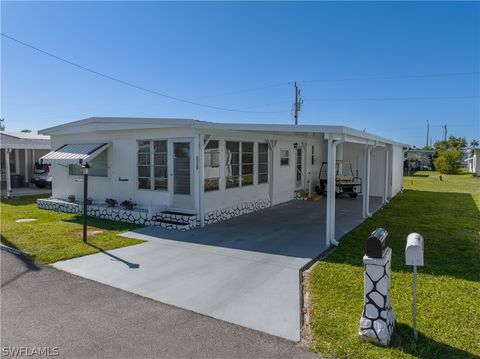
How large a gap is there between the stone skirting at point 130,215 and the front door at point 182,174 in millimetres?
534

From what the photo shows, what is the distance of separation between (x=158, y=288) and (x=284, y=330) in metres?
2.06

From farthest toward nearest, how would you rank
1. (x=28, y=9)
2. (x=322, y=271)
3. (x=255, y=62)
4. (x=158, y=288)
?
(x=255, y=62) → (x=28, y=9) → (x=322, y=271) → (x=158, y=288)

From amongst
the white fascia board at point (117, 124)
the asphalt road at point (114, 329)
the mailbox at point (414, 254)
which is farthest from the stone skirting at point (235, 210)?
the mailbox at point (414, 254)

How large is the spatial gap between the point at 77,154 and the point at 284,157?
23.9 feet

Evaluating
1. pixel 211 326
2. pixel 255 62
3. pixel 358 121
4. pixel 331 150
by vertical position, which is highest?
pixel 255 62

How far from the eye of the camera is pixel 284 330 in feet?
→ 12.6

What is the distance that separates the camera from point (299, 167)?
49.6 ft

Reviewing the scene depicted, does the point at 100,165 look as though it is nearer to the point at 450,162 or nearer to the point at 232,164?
the point at 232,164

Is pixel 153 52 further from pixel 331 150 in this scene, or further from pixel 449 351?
pixel 449 351

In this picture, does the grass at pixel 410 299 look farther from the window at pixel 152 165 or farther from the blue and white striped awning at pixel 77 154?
the blue and white striped awning at pixel 77 154

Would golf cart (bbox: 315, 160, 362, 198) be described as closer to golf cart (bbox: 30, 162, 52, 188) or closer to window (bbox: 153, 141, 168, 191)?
window (bbox: 153, 141, 168, 191)

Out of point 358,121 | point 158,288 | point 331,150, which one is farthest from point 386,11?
point 358,121

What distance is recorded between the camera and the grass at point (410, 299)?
3.46 m

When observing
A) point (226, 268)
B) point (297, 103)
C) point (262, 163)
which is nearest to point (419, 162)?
point (297, 103)
